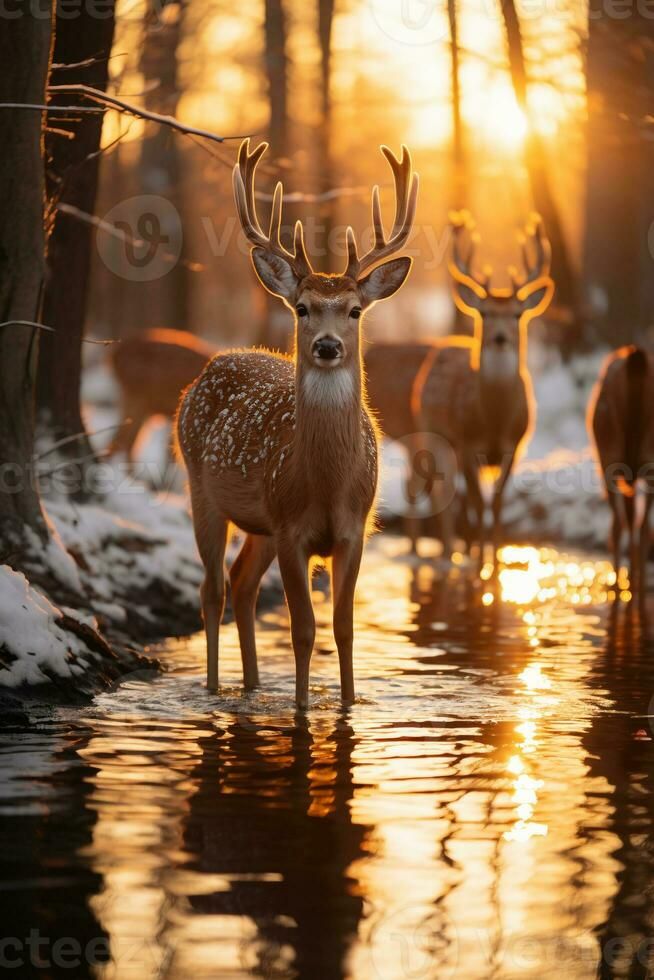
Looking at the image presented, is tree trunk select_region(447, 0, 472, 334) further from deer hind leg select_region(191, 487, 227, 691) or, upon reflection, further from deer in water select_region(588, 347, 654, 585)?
deer hind leg select_region(191, 487, 227, 691)

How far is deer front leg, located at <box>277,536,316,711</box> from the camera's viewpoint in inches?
339

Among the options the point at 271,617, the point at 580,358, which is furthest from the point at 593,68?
the point at 271,617

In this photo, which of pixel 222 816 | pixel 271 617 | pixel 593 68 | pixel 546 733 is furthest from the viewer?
pixel 593 68

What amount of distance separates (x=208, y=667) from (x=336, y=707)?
98 centimetres

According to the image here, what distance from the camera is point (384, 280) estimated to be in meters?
8.87

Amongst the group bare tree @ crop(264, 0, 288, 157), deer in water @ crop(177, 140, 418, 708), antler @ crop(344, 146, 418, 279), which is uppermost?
bare tree @ crop(264, 0, 288, 157)

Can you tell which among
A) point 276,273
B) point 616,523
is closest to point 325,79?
point 616,523

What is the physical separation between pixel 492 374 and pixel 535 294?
77 centimetres

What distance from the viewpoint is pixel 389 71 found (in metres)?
36.5

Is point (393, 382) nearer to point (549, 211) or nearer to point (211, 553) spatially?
point (549, 211)

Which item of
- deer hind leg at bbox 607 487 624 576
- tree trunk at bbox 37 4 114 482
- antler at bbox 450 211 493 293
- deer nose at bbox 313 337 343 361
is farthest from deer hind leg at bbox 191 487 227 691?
antler at bbox 450 211 493 293

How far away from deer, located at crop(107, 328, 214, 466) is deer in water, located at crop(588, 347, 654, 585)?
752cm

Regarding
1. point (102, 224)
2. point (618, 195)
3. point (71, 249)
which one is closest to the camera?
point (102, 224)

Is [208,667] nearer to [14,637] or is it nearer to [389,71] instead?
[14,637]
